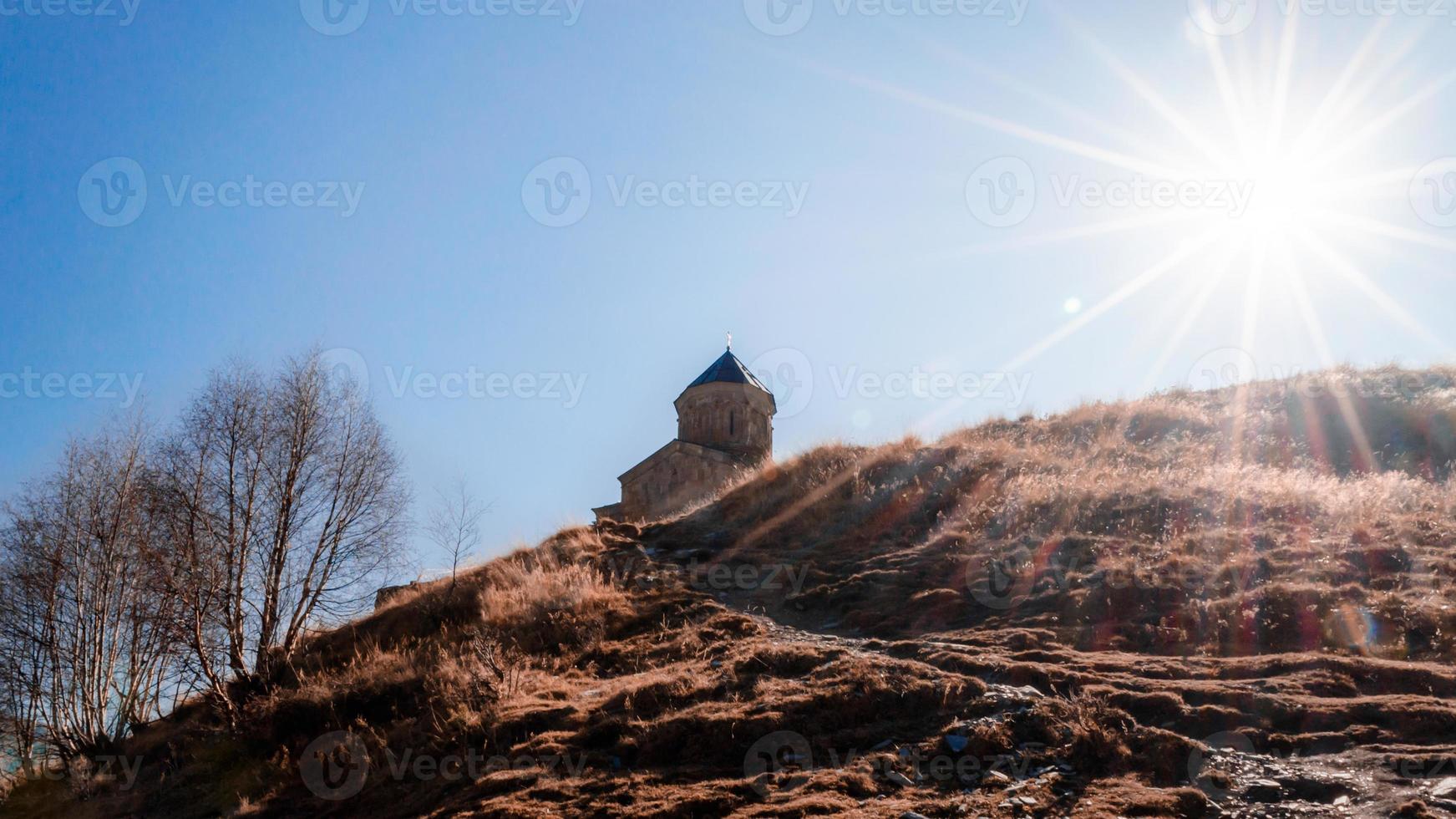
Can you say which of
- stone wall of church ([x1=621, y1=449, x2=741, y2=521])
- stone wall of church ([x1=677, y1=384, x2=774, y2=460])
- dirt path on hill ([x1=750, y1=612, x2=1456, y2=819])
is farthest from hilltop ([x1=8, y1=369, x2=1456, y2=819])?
stone wall of church ([x1=677, y1=384, x2=774, y2=460])

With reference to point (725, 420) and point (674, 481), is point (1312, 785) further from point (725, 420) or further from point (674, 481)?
point (725, 420)

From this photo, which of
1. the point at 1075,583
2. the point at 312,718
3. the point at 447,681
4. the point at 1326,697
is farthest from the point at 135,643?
the point at 1326,697

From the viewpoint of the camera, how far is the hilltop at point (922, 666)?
6230 mm

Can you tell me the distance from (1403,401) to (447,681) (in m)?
20.1

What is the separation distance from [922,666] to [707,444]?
22.9 metres

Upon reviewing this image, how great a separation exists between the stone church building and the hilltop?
12.5m

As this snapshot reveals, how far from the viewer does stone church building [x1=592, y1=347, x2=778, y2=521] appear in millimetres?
29422

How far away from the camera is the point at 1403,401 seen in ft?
62.4

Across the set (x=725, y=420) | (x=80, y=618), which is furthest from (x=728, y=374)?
(x=80, y=618)

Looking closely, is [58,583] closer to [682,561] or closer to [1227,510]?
[682,561]

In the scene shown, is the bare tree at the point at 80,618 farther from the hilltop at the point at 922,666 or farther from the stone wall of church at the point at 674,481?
the stone wall of church at the point at 674,481

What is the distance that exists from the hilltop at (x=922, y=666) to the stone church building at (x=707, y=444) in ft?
40.9

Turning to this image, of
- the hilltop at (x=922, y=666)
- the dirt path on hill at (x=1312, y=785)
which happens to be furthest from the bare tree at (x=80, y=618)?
the dirt path on hill at (x=1312, y=785)

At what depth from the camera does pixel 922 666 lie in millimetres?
8133
